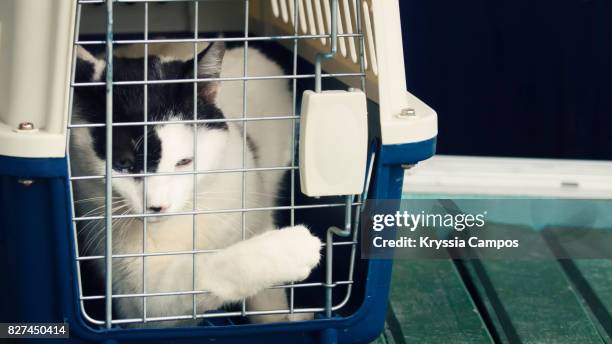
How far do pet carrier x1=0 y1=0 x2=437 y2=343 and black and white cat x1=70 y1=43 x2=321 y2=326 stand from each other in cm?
3

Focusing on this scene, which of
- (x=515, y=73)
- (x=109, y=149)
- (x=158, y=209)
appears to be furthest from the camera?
(x=515, y=73)

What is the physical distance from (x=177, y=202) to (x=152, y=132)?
125 mm

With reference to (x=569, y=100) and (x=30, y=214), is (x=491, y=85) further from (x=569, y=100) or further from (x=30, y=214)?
(x=30, y=214)

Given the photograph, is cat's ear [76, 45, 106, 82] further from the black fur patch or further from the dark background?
the dark background

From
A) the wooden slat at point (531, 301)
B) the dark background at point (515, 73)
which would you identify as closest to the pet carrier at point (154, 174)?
the wooden slat at point (531, 301)

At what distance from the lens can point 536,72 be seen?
2.54 meters

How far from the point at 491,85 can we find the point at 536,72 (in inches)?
4.9

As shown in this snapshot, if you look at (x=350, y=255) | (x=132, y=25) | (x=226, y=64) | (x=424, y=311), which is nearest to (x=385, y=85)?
(x=350, y=255)

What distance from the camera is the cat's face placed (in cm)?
146

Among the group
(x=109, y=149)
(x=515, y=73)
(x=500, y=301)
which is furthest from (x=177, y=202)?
(x=515, y=73)

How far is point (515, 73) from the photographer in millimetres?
2551

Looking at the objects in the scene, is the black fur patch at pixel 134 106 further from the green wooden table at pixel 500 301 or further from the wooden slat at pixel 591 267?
the wooden slat at pixel 591 267

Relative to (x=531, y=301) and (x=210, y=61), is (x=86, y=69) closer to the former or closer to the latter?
(x=210, y=61)

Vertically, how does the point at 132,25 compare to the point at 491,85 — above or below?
above
